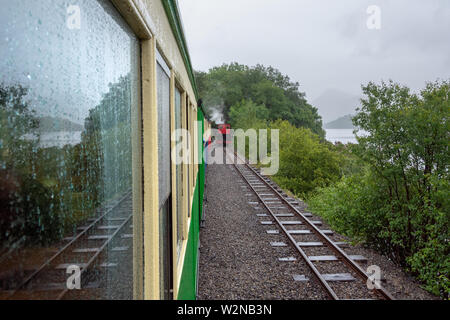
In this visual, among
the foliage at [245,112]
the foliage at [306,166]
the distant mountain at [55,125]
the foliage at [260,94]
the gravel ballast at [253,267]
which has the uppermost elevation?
the foliage at [260,94]

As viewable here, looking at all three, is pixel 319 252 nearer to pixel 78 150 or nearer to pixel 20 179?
pixel 78 150

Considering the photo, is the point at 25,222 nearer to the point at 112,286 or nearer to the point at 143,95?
the point at 112,286

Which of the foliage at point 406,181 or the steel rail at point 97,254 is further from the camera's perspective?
the foliage at point 406,181

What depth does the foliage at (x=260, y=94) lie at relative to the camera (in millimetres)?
53188

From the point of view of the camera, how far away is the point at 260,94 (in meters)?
53.4

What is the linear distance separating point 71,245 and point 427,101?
23.2 ft

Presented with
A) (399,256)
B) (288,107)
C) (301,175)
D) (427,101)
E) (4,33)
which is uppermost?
(288,107)

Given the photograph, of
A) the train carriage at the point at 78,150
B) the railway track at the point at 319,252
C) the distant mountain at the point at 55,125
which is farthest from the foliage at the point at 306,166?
the distant mountain at the point at 55,125

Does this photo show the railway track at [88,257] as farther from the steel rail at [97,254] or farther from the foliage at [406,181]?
the foliage at [406,181]

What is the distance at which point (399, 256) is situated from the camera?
6418mm

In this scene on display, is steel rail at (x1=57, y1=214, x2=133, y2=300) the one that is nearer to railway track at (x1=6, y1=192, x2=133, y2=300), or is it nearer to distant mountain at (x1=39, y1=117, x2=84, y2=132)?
railway track at (x1=6, y1=192, x2=133, y2=300)

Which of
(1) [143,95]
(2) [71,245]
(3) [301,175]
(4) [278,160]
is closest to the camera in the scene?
(2) [71,245]

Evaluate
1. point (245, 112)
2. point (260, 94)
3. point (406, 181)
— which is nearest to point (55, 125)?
point (406, 181)
